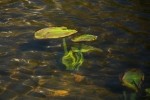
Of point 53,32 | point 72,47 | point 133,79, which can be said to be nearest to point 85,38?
point 72,47

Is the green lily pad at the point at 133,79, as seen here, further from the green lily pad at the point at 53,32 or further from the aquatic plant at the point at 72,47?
the green lily pad at the point at 53,32

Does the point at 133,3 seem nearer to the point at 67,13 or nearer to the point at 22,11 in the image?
the point at 67,13

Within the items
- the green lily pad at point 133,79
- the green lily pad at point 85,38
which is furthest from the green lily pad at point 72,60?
the green lily pad at point 133,79

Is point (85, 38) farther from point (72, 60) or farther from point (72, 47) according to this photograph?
point (72, 60)

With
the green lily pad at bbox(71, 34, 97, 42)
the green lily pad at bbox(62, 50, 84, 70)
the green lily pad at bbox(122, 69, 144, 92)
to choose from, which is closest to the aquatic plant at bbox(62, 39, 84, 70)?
the green lily pad at bbox(62, 50, 84, 70)

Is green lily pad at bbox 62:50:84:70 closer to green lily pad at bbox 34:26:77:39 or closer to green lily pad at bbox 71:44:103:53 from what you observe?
green lily pad at bbox 71:44:103:53
